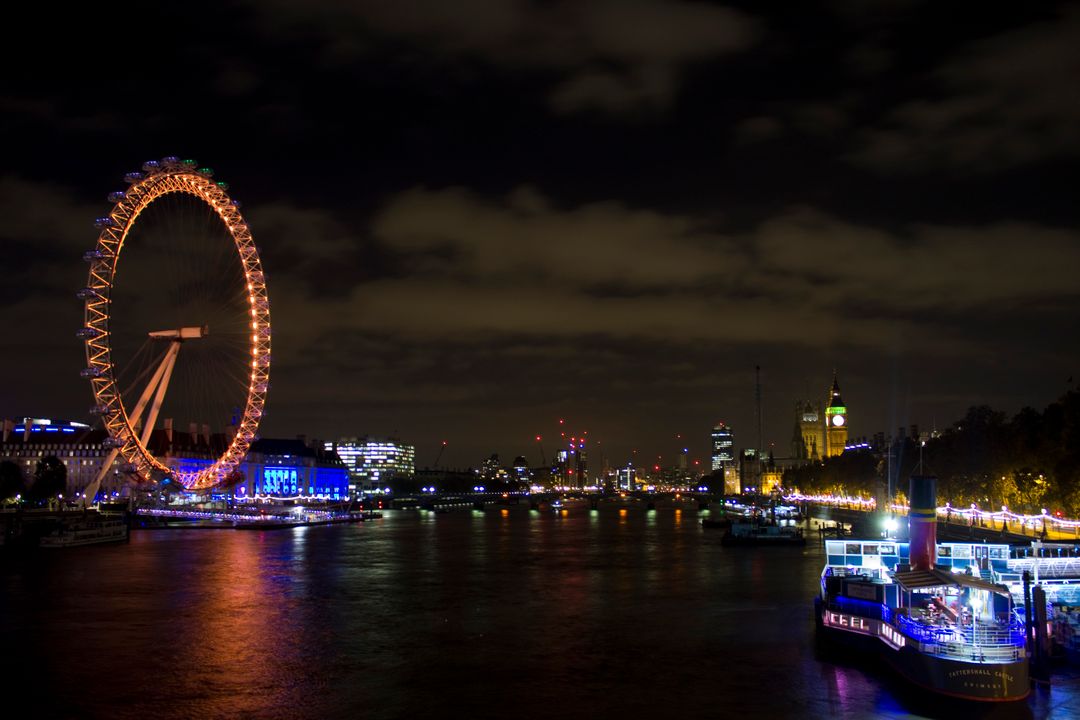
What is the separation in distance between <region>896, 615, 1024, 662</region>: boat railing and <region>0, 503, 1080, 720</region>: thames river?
1343 mm

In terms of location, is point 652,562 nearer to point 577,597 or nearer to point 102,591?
point 577,597

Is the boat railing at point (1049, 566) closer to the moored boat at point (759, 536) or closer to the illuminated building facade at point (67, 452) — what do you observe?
the moored boat at point (759, 536)

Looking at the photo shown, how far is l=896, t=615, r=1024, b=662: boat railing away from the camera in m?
25.5

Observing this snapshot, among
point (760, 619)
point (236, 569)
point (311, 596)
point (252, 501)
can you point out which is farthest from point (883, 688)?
point (252, 501)

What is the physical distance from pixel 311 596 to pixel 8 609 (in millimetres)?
13325

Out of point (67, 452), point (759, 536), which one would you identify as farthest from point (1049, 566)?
point (67, 452)

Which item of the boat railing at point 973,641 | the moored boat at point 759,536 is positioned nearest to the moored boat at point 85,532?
the moored boat at point 759,536

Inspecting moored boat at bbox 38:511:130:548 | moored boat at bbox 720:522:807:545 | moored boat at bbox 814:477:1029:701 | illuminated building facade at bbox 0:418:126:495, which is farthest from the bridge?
illuminated building facade at bbox 0:418:126:495

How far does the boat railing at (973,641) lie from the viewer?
25.5 metres

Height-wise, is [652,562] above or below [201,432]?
below

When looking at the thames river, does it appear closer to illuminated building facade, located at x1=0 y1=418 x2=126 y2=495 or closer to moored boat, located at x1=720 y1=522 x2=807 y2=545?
moored boat, located at x1=720 y1=522 x2=807 y2=545

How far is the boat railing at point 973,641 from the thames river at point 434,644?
4.41 feet

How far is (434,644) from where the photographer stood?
3575 centimetres

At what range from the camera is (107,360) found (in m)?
83.4
